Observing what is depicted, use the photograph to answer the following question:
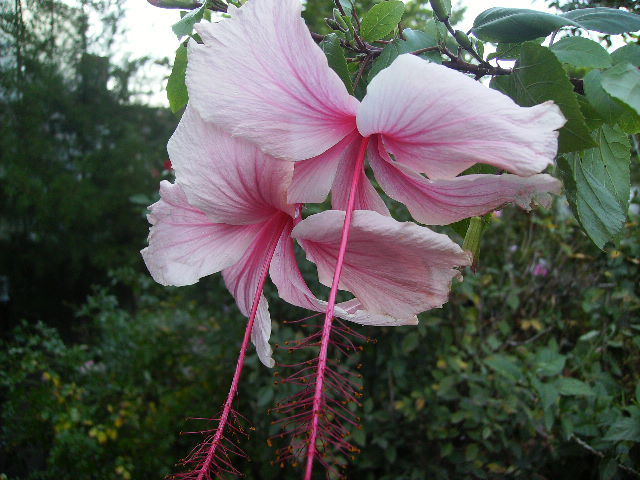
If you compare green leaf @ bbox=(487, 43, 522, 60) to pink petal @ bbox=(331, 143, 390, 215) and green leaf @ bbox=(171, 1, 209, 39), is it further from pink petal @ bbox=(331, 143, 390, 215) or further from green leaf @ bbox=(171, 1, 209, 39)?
green leaf @ bbox=(171, 1, 209, 39)

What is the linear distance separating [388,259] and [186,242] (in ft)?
0.70

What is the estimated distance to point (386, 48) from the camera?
1.63ft

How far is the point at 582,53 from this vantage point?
44cm

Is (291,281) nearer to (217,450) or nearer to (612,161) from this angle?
(217,450)

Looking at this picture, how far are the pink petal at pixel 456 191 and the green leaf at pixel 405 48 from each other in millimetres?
83

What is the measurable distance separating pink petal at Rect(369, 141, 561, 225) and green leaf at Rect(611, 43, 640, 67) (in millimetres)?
137

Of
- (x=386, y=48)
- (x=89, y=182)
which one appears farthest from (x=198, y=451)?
(x=89, y=182)

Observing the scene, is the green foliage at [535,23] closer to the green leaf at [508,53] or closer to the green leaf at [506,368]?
the green leaf at [508,53]

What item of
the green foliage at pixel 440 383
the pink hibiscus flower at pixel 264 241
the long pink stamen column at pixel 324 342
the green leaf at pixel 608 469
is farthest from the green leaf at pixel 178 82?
the green leaf at pixel 608 469

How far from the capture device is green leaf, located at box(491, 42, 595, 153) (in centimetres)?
40

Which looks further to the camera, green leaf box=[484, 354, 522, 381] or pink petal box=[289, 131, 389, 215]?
green leaf box=[484, 354, 522, 381]

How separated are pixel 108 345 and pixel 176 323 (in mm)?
415

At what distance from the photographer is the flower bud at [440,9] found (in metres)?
0.48

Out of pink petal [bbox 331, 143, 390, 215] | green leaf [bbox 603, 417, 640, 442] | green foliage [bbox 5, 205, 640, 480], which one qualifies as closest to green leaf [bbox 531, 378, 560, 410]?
green foliage [bbox 5, 205, 640, 480]
